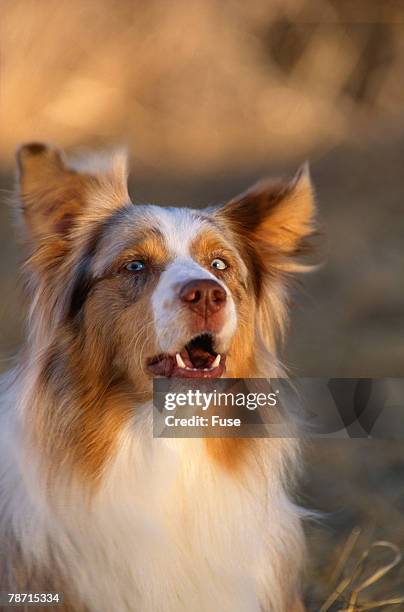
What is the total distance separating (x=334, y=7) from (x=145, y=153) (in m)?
0.68

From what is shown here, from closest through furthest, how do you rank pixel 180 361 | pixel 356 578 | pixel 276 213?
pixel 180 361, pixel 276 213, pixel 356 578

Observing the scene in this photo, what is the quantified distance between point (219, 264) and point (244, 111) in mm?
455

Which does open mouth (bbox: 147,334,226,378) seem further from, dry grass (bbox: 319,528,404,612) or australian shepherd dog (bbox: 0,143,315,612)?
dry grass (bbox: 319,528,404,612)

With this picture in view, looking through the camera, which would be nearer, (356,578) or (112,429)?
(112,429)

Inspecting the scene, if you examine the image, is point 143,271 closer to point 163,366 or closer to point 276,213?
point 163,366

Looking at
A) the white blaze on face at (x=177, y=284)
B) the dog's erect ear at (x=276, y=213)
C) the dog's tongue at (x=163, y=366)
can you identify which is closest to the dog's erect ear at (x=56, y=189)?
the white blaze on face at (x=177, y=284)

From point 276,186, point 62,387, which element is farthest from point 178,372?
point 276,186

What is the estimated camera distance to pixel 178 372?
380cm

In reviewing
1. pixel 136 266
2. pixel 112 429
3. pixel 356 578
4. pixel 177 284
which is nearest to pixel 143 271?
pixel 136 266

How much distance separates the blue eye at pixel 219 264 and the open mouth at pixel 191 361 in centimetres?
22

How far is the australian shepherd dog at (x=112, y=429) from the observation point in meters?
3.85

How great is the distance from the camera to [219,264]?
388 centimetres

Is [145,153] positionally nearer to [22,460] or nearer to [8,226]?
[8,226]

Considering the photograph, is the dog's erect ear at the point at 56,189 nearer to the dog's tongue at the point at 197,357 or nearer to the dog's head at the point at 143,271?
the dog's head at the point at 143,271
